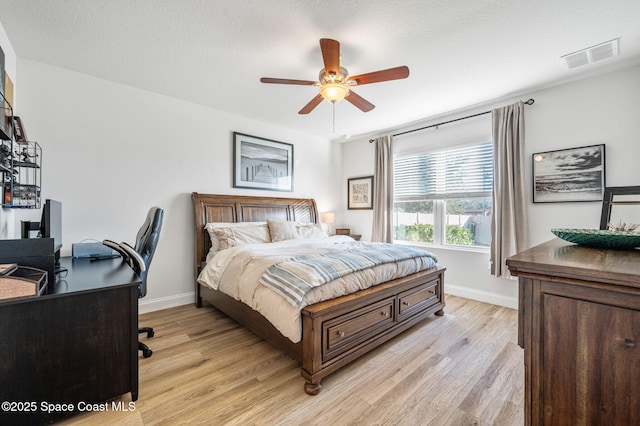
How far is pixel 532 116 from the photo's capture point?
3172 millimetres

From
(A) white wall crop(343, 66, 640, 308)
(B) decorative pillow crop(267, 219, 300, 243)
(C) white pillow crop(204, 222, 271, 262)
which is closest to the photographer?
(A) white wall crop(343, 66, 640, 308)

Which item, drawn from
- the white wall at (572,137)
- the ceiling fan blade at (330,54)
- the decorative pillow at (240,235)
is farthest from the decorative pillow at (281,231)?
the white wall at (572,137)

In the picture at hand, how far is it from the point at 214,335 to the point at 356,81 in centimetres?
265

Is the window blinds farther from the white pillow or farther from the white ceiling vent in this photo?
the white pillow

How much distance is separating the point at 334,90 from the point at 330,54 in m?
0.29

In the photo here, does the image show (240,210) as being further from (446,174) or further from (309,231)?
(446,174)

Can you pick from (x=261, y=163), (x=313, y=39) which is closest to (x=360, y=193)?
(x=261, y=163)

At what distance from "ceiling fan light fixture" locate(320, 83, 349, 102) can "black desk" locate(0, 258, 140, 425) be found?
2.01 metres

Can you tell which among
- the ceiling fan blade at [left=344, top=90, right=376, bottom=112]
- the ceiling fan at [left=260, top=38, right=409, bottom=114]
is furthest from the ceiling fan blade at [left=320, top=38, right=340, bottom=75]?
the ceiling fan blade at [left=344, top=90, right=376, bottom=112]

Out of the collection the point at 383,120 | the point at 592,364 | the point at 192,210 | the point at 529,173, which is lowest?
the point at 592,364

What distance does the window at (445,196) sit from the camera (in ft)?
11.9

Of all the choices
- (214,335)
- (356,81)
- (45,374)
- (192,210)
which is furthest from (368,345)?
(192,210)

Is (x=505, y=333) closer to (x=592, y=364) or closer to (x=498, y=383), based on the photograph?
→ (x=498, y=383)

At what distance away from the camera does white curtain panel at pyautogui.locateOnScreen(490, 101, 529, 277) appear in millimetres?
3172
